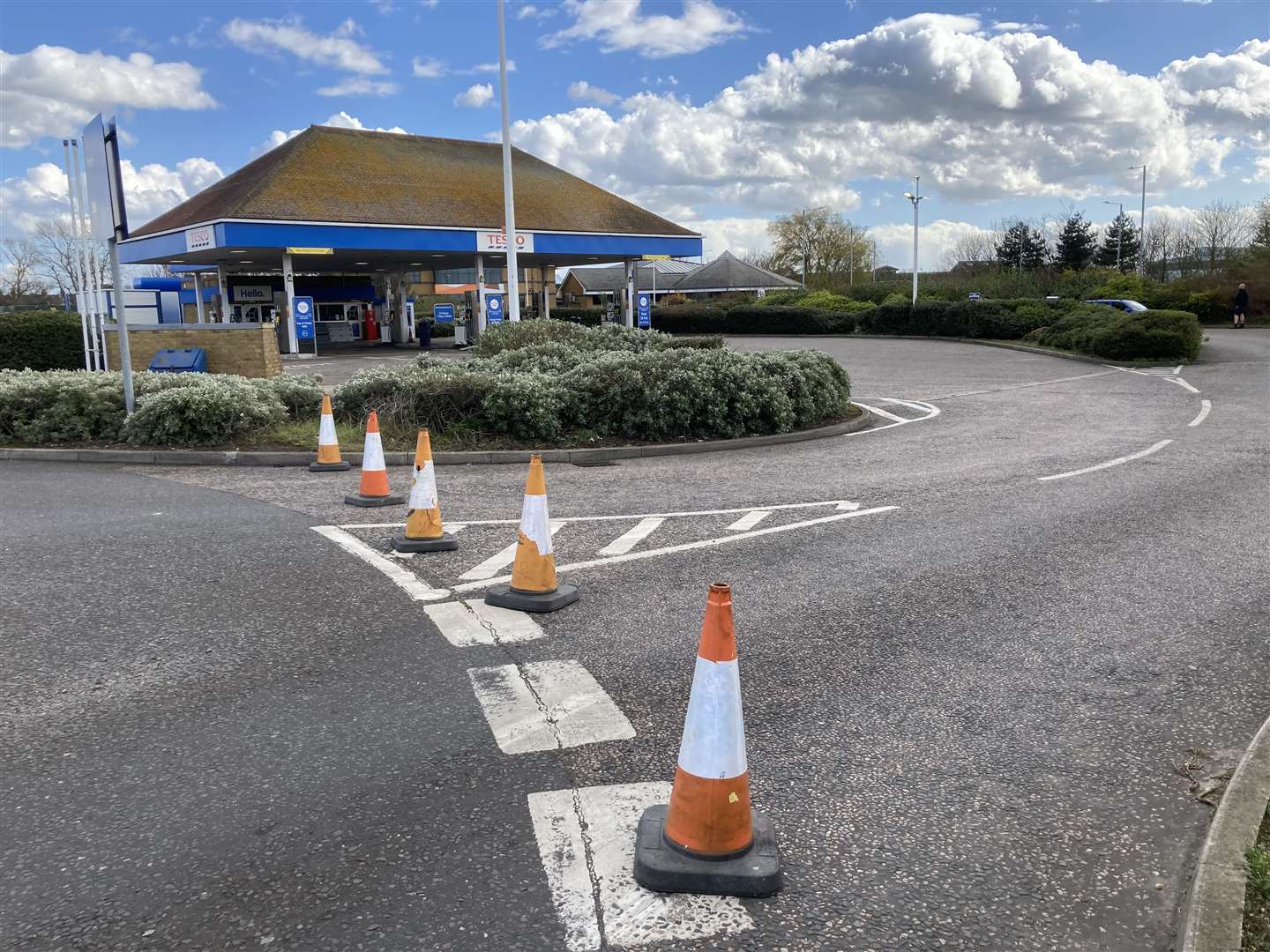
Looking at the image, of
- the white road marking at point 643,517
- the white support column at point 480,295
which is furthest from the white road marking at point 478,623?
the white support column at point 480,295

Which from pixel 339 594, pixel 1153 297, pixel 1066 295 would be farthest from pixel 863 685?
pixel 1066 295

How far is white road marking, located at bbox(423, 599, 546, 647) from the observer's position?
510 centimetres

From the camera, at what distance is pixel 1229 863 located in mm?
3008

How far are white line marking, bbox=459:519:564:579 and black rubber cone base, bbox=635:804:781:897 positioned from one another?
324cm

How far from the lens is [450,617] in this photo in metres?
5.42

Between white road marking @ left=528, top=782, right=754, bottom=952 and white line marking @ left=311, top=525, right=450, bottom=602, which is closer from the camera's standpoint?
white road marking @ left=528, top=782, right=754, bottom=952

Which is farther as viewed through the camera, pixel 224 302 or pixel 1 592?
pixel 224 302

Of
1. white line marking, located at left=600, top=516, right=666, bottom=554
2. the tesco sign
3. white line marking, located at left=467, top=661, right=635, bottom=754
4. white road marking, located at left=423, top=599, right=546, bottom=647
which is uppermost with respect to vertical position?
the tesco sign

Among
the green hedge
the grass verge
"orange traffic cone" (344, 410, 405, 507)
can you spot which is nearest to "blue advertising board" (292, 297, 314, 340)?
the green hedge

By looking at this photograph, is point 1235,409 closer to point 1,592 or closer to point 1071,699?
point 1071,699

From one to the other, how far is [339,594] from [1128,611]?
15.4ft

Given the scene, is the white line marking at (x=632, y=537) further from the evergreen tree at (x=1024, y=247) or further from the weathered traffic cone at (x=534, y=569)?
the evergreen tree at (x=1024, y=247)

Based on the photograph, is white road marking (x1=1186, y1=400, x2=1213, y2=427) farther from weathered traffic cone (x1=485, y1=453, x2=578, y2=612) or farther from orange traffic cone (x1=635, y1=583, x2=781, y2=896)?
orange traffic cone (x1=635, y1=583, x2=781, y2=896)

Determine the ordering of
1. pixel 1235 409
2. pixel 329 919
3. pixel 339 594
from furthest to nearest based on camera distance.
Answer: pixel 1235 409
pixel 339 594
pixel 329 919
